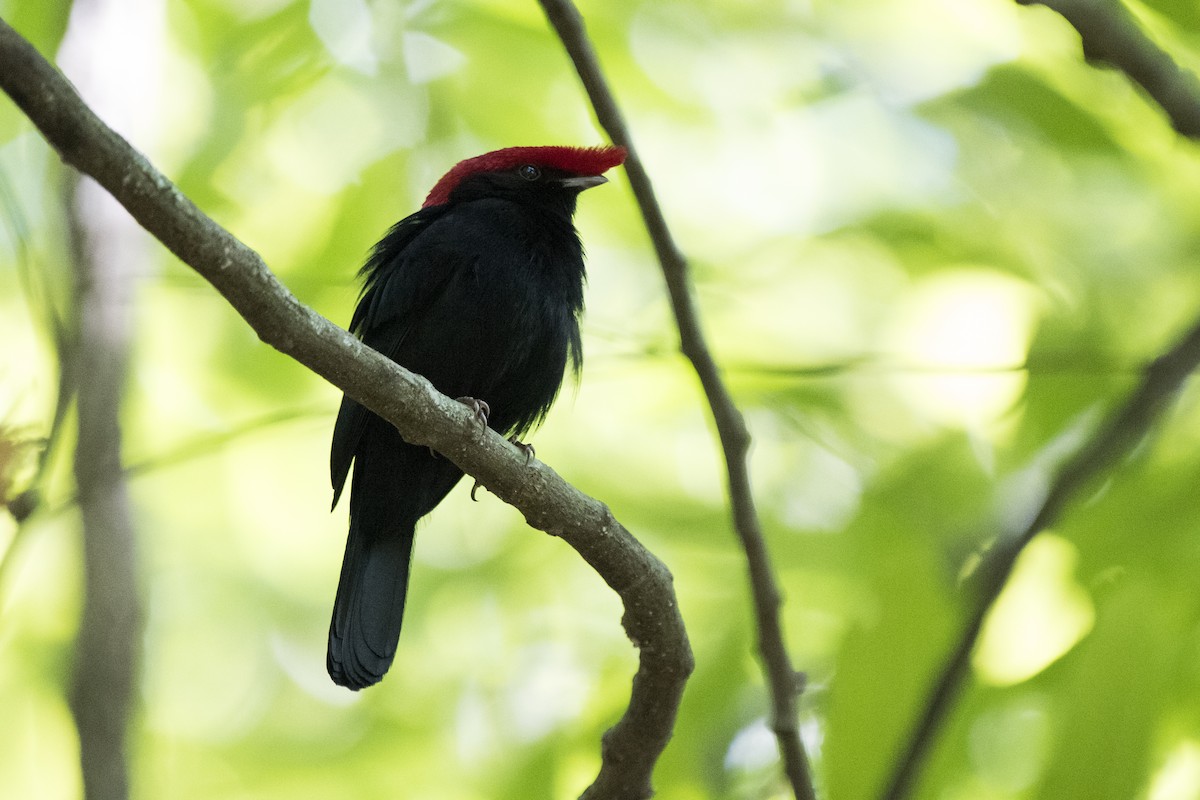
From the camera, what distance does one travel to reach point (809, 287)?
5074 mm

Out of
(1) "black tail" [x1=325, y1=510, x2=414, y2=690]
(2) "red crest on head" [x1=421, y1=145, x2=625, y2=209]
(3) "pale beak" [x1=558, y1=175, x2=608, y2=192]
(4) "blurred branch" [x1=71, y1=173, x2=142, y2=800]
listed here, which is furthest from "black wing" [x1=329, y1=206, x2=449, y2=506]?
(4) "blurred branch" [x1=71, y1=173, x2=142, y2=800]

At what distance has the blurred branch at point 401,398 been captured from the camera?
6.04 feet

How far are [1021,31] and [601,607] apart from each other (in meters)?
3.29

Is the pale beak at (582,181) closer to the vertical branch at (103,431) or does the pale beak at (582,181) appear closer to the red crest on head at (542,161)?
the red crest on head at (542,161)

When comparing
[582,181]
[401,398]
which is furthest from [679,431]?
[401,398]

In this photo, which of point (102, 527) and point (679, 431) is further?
point (679, 431)

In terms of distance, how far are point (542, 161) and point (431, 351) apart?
988mm

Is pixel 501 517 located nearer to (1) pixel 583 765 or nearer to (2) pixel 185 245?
(1) pixel 583 765

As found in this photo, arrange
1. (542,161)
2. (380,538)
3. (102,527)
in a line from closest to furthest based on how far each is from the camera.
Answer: (102,527) < (380,538) < (542,161)

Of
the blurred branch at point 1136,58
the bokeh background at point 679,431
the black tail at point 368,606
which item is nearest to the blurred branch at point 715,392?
the bokeh background at point 679,431

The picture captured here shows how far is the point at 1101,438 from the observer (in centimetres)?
188

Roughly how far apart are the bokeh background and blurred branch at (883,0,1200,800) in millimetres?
259

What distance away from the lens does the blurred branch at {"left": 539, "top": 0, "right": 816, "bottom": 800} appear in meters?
2.90

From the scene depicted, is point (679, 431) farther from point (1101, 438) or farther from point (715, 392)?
point (1101, 438)
